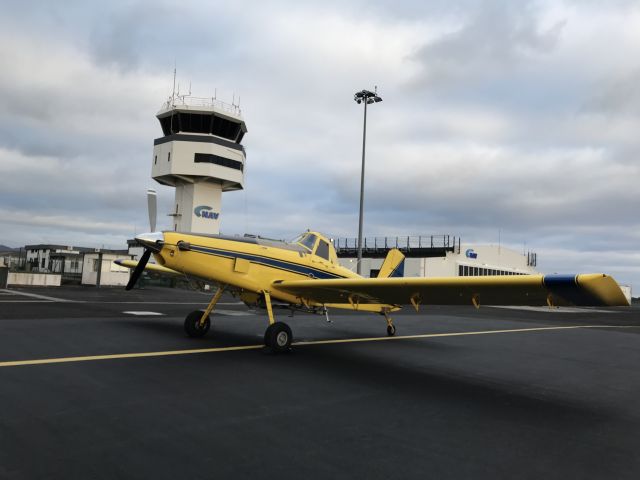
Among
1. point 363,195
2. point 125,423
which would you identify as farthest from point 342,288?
point 363,195

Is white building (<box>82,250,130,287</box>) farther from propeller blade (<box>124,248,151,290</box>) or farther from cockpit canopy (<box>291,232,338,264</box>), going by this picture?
cockpit canopy (<box>291,232,338,264</box>)

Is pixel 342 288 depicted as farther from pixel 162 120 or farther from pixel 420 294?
pixel 162 120

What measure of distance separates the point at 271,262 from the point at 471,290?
497 cm

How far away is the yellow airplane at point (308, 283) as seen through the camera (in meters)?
6.68

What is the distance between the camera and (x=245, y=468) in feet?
12.7

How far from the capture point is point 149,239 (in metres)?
9.31

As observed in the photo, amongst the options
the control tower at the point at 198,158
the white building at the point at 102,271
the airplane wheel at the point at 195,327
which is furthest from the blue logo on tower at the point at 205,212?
the airplane wheel at the point at 195,327

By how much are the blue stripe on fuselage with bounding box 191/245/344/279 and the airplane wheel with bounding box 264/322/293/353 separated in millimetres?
1610

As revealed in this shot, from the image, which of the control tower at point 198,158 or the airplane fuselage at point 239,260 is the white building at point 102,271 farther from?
the airplane fuselage at point 239,260

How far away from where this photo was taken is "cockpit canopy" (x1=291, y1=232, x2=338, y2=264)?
39.7 feet

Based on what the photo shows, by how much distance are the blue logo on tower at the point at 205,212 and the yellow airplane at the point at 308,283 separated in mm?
37755

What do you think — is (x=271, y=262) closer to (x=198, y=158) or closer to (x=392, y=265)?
(x=392, y=265)

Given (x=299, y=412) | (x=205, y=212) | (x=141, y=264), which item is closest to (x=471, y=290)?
Result: (x=299, y=412)

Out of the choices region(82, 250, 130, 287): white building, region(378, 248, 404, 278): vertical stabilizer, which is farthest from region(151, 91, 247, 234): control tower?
region(378, 248, 404, 278): vertical stabilizer
